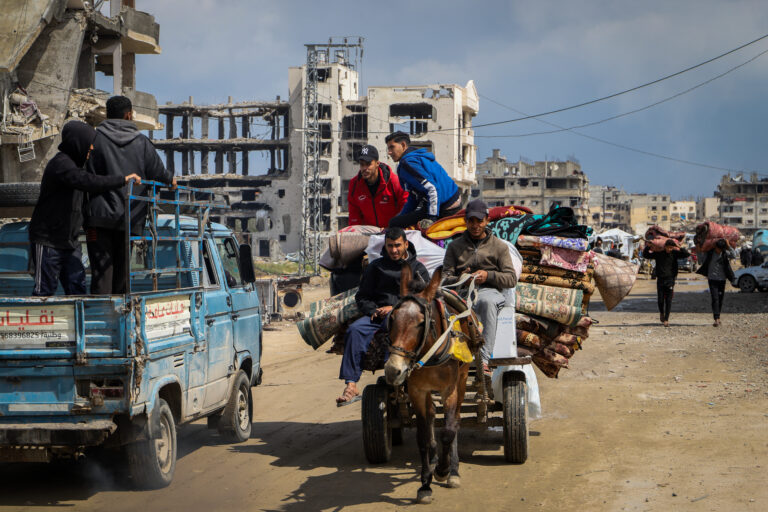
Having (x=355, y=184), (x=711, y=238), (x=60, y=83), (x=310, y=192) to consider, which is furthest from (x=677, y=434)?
(x=310, y=192)

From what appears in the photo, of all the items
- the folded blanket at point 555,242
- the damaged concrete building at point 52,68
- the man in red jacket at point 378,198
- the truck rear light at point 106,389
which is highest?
the damaged concrete building at point 52,68

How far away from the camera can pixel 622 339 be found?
19344 millimetres

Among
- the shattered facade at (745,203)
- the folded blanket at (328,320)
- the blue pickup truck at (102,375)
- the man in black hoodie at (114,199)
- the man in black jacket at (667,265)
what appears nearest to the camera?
the blue pickup truck at (102,375)

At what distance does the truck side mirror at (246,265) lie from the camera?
952 centimetres

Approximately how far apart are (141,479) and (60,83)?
26809mm

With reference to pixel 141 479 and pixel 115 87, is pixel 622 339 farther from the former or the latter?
pixel 115 87

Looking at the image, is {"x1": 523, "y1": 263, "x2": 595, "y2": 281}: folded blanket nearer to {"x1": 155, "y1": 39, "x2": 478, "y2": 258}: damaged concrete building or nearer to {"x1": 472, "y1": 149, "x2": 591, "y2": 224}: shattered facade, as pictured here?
{"x1": 155, "y1": 39, "x2": 478, "y2": 258}: damaged concrete building

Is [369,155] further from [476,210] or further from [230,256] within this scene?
[230,256]

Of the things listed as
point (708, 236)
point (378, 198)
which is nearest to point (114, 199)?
point (378, 198)

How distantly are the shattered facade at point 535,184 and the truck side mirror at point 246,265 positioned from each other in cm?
11048

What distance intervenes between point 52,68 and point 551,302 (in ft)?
88.4

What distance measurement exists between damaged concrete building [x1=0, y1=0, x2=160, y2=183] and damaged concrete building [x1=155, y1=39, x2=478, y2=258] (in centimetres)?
4360

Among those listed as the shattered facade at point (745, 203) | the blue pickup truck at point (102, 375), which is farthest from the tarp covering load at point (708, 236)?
the shattered facade at point (745, 203)

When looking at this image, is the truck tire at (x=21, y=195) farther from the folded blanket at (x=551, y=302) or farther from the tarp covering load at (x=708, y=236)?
the tarp covering load at (x=708, y=236)
